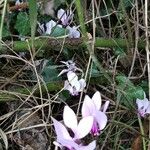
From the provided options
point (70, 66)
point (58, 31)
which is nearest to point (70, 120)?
point (70, 66)

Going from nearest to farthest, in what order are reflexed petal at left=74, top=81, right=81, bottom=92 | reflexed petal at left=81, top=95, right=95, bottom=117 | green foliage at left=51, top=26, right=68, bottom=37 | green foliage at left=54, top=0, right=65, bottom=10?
reflexed petal at left=81, top=95, right=95, bottom=117 < reflexed petal at left=74, top=81, right=81, bottom=92 < green foliage at left=51, top=26, right=68, bottom=37 < green foliage at left=54, top=0, right=65, bottom=10

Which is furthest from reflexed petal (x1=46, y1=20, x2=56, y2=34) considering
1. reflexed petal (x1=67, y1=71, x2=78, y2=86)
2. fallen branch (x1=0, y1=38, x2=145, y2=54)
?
reflexed petal (x1=67, y1=71, x2=78, y2=86)

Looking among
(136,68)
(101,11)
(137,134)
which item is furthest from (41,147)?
(101,11)

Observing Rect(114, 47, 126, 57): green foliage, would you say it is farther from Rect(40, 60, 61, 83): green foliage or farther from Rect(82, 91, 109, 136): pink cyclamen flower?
Rect(82, 91, 109, 136): pink cyclamen flower

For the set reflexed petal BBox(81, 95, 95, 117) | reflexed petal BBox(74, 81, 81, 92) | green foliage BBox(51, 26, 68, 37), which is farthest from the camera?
green foliage BBox(51, 26, 68, 37)

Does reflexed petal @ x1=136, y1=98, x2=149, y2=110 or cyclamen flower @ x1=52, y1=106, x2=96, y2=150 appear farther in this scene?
reflexed petal @ x1=136, y1=98, x2=149, y2=110

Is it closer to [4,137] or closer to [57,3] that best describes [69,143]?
[4,137]
